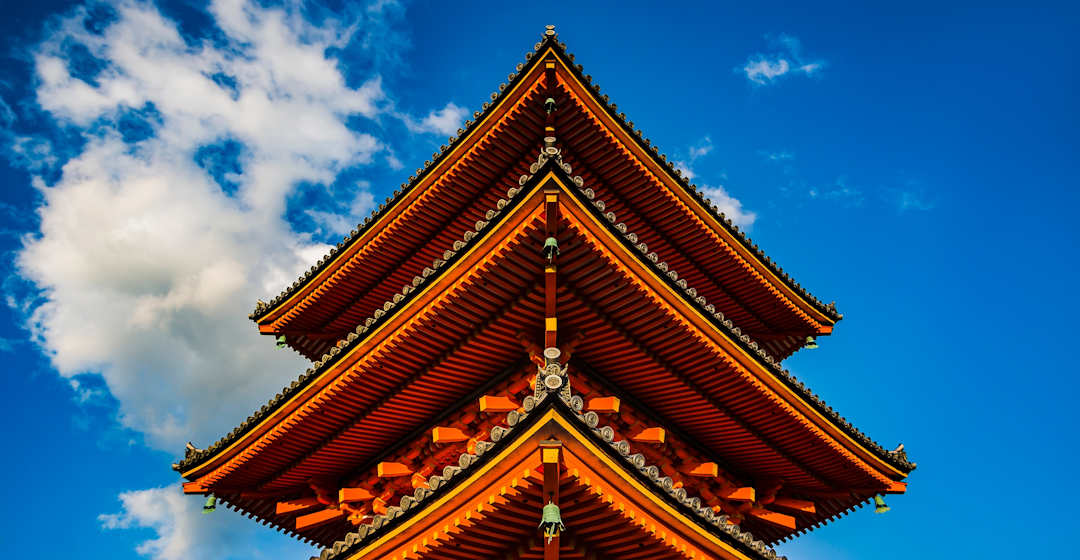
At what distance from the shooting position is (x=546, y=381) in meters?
6.43

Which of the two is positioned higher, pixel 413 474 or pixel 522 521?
pixel 413 474

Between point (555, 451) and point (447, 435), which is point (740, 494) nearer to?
point (447, 435)

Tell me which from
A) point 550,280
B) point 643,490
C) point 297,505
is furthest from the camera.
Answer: point 297,505

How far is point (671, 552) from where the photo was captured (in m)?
6.98

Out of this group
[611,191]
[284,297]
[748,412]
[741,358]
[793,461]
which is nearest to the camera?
[741,358]

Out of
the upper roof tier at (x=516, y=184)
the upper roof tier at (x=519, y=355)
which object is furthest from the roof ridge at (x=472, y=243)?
the upper roof tier at (x=516, y=184)

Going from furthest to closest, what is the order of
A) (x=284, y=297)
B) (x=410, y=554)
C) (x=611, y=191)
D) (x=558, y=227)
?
(x=284, y=297), (x=611, y=191), (x=558, y=227), (x=410, y=554)

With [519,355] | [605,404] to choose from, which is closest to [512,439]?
[605,404]

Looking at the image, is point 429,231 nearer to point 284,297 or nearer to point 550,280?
point 284,297

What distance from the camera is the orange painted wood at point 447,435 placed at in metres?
9.58

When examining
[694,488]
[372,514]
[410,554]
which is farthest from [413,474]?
[694,488]

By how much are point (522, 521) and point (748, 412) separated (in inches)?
216

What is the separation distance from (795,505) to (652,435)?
425 cm

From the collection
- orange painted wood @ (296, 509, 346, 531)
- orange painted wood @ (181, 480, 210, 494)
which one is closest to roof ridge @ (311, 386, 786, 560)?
orange painted wood @ (296, 509, 346, 531)
